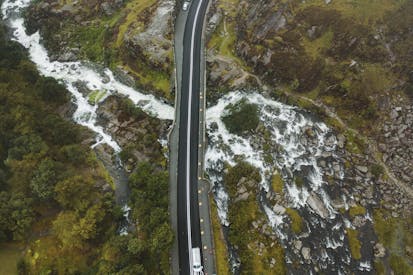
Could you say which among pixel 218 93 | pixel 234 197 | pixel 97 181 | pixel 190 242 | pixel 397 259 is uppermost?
pixel 218 93

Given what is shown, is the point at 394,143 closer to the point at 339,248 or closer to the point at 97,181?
the point at 339,248

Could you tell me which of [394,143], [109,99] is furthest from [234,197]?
[109,99]

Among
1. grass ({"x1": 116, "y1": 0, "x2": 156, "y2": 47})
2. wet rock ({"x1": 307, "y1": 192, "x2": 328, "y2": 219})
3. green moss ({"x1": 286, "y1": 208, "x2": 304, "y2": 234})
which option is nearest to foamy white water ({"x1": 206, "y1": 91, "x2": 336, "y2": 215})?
wet rock ({"x1": 307, "y1": 192, "x2": 328, "y2": 219})

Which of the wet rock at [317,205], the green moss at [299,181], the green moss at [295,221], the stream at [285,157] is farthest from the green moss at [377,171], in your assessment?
the green moss at [295,221]

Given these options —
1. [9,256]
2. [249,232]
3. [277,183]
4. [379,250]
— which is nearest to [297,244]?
[249,232]

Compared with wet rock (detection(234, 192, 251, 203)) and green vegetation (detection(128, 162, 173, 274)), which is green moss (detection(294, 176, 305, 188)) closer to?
wet rock (detection(234, 192, 251, 203))
